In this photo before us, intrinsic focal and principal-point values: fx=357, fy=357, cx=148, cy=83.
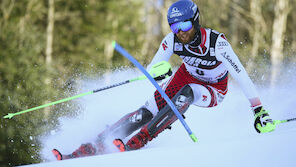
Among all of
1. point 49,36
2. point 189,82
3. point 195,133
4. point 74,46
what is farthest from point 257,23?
point 189,82

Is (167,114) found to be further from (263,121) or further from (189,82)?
(263,121)

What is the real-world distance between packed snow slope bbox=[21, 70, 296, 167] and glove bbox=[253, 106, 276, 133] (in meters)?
0.08

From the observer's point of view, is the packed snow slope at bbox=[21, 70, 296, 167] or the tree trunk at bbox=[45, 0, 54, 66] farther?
the tree trunk at bbox=[45, 0, 54, 66]

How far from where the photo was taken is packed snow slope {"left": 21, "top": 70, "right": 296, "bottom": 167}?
2.26 m

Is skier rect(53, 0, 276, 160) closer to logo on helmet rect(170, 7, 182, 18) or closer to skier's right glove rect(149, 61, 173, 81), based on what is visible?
logo on helmet rect(170, 7, 182, 18)

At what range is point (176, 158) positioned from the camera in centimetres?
226

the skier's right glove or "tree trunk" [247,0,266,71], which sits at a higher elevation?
the skier's right glove

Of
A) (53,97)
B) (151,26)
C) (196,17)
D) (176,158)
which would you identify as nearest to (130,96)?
(53,97)

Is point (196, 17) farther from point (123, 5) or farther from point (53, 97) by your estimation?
point (123, 5)

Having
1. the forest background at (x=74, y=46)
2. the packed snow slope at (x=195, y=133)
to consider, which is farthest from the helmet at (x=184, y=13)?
the forest background at (x=74, y=46)

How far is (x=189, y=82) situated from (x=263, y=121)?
2.99 feet

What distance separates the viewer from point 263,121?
311cm

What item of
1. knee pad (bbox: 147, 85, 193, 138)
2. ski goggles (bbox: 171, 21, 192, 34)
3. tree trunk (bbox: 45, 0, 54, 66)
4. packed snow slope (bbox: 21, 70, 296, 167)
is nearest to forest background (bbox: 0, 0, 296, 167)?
tree trunk (bbox: 45, 0, 54, 66)

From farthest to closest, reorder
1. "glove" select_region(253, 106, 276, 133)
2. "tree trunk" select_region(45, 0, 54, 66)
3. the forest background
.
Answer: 1. "tree trunk" select_region(45, 0, 54, 66)
2. the forest background
3. "glove" select_region(253, 106, 276, 133)
